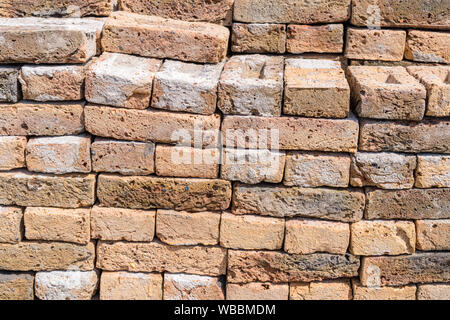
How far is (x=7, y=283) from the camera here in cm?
478

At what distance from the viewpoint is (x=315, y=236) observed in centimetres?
462

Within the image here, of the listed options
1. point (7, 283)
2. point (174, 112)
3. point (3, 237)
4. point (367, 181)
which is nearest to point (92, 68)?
point (174, 112)

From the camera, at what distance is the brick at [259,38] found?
16.4 feet

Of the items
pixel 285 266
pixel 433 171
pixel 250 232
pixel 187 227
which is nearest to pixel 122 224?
pixel 187 227

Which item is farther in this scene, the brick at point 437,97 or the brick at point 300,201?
the brick at point 300,201

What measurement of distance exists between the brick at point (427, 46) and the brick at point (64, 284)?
134 inches

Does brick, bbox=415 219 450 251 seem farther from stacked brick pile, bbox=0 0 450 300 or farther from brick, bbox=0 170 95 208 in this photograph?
brick, bbox=0 170 95 208

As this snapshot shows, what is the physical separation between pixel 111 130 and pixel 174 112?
1.71ft

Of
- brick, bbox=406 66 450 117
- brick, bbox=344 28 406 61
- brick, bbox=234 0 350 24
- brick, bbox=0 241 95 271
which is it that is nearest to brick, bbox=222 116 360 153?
brick, bbox=406 66 450 117

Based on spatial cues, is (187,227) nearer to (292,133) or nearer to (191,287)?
(191,287)

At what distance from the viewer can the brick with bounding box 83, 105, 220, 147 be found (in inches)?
174

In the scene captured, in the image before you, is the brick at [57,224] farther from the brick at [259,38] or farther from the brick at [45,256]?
the brick at [259,38]

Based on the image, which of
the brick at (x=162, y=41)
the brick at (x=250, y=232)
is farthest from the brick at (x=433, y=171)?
the brick at (x=162, y=41)

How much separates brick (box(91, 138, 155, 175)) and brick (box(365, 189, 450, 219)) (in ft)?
5.94
